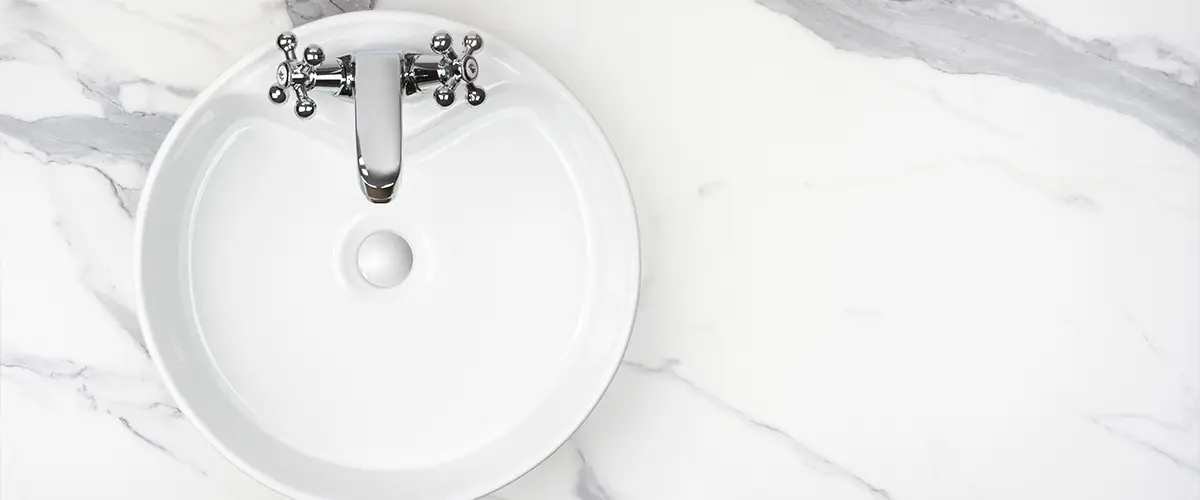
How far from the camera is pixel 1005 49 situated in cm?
97

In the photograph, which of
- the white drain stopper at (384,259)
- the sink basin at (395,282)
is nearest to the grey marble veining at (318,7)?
the sink basin at (395,282)

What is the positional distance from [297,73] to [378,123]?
0.31ft

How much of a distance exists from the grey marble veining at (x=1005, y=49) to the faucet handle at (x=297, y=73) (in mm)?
532

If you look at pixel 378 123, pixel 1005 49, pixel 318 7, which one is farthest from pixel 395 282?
pixel 1005 49

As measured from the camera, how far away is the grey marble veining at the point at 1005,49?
0.96m

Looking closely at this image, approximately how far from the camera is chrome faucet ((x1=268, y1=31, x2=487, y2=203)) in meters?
0.72

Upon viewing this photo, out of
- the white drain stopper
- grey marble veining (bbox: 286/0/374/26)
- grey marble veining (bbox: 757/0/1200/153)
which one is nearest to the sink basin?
the white drain stopper

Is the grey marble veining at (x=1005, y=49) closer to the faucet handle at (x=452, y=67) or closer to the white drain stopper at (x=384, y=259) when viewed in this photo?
the faucet handle at (x=452, y=67)

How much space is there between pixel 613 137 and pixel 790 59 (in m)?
0.23

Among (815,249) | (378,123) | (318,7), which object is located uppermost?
(318,7)

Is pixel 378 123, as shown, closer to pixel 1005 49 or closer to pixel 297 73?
pixel 297 73

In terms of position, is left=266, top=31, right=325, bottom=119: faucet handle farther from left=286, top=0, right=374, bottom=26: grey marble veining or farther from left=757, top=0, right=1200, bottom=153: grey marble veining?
left=757, top=0, right=1200, bottom=153: grey marble veining

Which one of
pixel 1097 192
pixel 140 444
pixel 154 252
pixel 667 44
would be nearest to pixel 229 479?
pixel 140 444

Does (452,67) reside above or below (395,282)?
above
